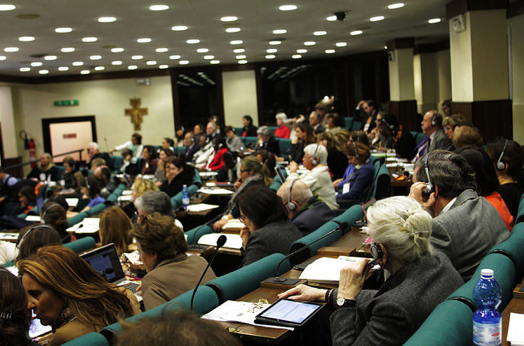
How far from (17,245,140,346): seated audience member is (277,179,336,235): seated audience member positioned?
215cm

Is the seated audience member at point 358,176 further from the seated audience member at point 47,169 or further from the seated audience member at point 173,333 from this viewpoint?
the seated audience member at point 47,169

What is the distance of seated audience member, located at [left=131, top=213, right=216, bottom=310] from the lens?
3.22 meters

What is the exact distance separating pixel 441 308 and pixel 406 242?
319mm

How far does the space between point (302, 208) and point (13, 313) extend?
2790 mm

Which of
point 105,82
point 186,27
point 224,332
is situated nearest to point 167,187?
point 186,27

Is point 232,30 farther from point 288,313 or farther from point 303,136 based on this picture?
point 288,313

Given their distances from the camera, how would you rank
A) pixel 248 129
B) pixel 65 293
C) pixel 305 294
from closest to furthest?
pixel 65 293 < pixel 305 294 < pixel 248 129

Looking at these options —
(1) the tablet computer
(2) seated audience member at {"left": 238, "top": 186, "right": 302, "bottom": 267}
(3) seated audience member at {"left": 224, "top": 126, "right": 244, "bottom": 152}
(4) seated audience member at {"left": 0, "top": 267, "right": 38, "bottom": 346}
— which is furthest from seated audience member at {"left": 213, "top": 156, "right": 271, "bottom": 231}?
(3) seated audience member at {"left": 224, "top": 126, "right": 244, "bottom": 152}

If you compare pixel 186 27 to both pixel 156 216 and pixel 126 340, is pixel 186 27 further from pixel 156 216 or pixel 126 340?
pixel 126 340

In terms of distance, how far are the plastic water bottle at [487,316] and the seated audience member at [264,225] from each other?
1.90 metres

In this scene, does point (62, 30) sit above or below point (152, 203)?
above

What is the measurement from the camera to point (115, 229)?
15.3ft

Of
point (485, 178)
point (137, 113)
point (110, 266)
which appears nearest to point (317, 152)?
point (485, 178)

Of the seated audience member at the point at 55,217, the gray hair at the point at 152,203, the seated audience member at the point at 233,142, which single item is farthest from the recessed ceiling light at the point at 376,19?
the seated audience member at the point at 55,217
